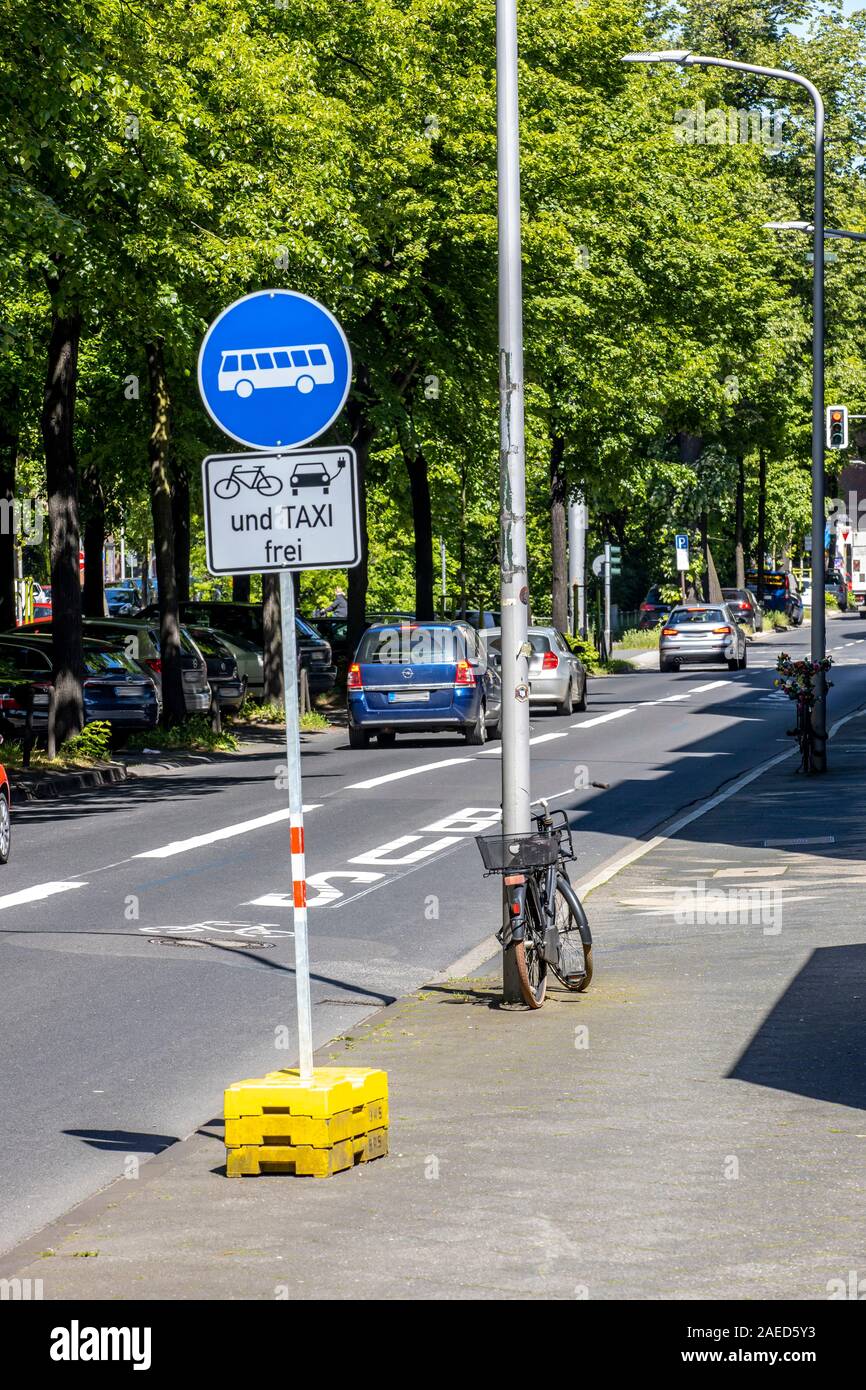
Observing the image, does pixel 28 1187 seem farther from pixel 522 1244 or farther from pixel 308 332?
pixel 308 332

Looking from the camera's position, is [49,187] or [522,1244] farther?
[49,187]

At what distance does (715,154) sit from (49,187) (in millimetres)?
36515

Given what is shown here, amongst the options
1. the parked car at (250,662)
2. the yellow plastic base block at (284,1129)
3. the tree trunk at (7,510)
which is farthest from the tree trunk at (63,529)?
the yellow plastic base block at (284,1129)

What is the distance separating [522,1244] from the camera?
629 cm

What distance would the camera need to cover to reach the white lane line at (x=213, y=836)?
17984mm

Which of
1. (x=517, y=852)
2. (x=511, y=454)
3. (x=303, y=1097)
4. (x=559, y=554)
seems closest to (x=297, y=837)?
(x=303, y=1097)

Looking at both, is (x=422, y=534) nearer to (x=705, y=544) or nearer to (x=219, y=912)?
(x=219, y=912)

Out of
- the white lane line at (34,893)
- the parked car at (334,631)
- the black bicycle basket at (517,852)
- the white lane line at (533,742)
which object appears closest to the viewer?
the black bicycle basket at (517,852)

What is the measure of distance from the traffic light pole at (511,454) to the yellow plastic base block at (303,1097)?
3.08m

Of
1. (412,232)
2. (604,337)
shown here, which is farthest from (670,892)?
(604,337)

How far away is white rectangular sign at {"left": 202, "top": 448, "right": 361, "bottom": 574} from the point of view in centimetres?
793

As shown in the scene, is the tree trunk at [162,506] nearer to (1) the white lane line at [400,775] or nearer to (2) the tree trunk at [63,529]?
(2) the tree trunk at [63,529]

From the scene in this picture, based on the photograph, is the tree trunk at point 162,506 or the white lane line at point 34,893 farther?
the tree trunk at point 162,506

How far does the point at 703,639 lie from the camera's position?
5256 centimetres
